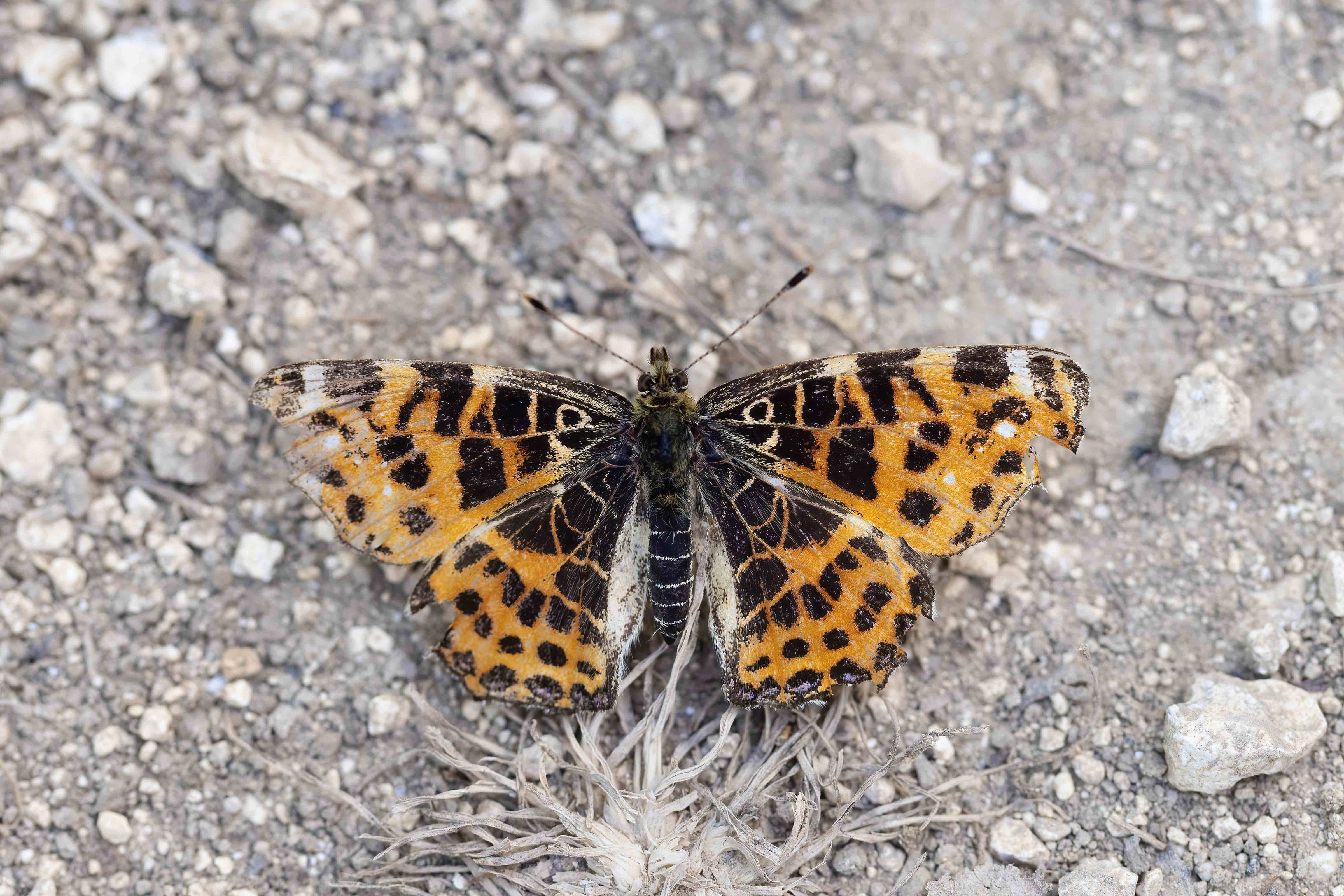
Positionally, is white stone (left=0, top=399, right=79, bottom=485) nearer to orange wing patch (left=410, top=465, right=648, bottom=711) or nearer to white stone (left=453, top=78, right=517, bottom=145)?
orange wing patch (left=410, top=465, right=648, bottom=711)

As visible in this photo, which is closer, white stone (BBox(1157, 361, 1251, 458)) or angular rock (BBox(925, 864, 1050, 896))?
angular rock (BBox(925, 864, 1050, 896))

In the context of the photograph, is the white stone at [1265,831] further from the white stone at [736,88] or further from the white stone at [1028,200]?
the white stone at [736,88]

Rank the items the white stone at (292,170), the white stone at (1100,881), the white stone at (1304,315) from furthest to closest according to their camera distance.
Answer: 1. the white stone at (292,170)
2. the white stone at (1304,315)
3. the white stone at (1100,881)

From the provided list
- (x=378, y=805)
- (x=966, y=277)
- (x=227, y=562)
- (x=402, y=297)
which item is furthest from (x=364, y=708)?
(x=966, y=277)

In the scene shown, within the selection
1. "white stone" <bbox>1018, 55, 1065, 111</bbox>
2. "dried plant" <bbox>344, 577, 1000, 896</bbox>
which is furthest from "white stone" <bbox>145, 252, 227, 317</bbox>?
"white stone" <bbox>1018, 55, 1065, 111</bbox>

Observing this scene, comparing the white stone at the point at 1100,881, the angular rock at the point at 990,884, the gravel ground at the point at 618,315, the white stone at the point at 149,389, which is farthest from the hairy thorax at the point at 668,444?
the white stone at the point at 149,389

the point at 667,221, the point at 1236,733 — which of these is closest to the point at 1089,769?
the point at 1236,733

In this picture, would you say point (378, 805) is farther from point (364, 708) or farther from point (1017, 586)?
point (1017, 586)
